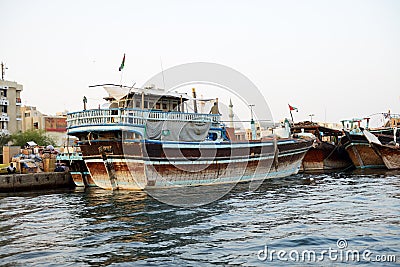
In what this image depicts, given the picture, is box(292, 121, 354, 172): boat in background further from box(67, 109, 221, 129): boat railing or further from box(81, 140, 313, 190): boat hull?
box(67, 109, 221, 129): boat railing

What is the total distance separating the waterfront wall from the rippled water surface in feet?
11.2

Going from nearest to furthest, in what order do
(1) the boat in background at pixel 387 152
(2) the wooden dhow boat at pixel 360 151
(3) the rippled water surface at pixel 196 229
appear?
(3) the rippled water surface at pixel 196 229
(1) the boat in background at pixel 387 152
(2) the wooden dhow boat at pixel 360 151

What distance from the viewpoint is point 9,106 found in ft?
150

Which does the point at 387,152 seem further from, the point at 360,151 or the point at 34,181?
the point at 34,181

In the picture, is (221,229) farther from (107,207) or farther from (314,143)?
(314,143)

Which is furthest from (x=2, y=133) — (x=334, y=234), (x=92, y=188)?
(x=334, y=234)

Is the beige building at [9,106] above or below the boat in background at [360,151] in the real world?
above

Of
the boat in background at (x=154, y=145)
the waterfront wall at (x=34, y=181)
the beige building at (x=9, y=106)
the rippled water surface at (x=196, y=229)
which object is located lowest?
the rippled water surface at (x=196, y=229)

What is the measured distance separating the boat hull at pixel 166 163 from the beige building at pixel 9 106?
30.6 metres

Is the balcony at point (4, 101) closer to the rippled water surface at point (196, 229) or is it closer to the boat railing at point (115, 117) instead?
the boat railing at point (115, 117)

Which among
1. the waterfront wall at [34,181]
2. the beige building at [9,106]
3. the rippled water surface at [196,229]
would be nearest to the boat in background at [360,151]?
→ the rippled water surface at [196,229]

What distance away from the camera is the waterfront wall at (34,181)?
64.2 feet

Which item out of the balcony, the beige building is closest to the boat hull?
the balcony

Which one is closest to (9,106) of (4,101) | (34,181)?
(4,101)
